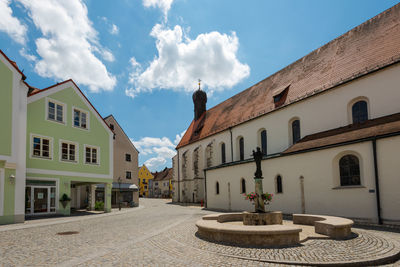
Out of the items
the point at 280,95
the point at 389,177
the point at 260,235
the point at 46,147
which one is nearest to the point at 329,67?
the point at 280,95

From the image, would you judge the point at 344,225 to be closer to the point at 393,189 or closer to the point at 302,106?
the point at 393,189

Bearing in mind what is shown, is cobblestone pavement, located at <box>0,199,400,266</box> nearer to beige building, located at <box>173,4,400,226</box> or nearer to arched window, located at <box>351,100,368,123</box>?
beige building, located at <box>173,4,400,226</box>

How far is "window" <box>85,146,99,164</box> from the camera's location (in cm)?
2288

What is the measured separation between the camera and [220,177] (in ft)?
93.2

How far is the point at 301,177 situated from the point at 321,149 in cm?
236

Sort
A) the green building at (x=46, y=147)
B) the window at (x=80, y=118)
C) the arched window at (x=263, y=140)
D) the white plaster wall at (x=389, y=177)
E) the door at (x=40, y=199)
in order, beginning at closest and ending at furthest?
the white plaster wall at (x=389, y=177)
the green building at (x=46, y=147)
the door at (x=40, y=199)
the window at (x=80, y=118)
the arched window at (x=263, y=140)

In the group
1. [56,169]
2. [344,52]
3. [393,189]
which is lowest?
[393,189]

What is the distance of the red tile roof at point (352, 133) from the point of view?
14.4 metres

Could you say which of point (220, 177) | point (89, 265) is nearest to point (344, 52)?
point (220, 177)

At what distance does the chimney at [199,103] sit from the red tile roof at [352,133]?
29.6 m

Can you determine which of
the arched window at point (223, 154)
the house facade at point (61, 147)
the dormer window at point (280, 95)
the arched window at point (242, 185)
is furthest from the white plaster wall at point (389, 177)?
the arched window at point (223, 154)

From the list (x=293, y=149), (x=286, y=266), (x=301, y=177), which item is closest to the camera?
(x=286, y=266)

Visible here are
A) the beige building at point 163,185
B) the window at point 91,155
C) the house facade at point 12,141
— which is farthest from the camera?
the beige building at point 163,185

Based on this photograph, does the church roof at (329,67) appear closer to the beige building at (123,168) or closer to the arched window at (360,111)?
the arched window at (360,111)
